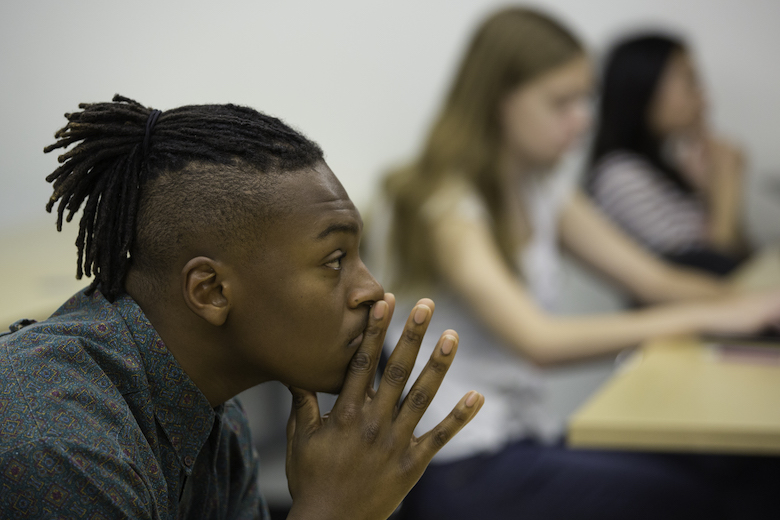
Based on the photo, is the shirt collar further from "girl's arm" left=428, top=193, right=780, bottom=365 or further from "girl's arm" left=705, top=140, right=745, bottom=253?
"girl's arm" left=705, top=140, right=745, bottom=253

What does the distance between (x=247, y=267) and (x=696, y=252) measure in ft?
6.88

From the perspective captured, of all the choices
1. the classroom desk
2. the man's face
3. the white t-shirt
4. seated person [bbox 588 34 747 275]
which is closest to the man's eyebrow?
the man's face

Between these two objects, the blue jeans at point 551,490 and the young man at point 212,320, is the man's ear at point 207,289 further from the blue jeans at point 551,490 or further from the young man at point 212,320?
the blue jeans at point 551,490

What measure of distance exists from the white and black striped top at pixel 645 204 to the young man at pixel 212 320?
2092mm

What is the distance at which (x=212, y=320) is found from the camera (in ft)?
2.20

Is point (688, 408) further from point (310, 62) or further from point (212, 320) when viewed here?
point (310, 62)

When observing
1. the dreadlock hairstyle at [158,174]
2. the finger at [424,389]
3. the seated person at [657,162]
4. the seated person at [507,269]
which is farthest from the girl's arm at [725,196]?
the dreadlock hairstyle at [158,174]

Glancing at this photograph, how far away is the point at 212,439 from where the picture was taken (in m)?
0.76

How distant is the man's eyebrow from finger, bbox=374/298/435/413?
10 centimetres

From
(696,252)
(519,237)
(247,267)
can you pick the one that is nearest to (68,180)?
(247,267)

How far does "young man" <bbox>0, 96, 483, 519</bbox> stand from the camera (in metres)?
0.64

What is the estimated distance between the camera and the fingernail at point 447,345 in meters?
0.75

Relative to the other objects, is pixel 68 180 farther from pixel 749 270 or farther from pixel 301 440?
pixel 749 270

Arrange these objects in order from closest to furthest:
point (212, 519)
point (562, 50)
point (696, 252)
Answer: point (212, 519) → point (562, 50) → point (696, 252)
